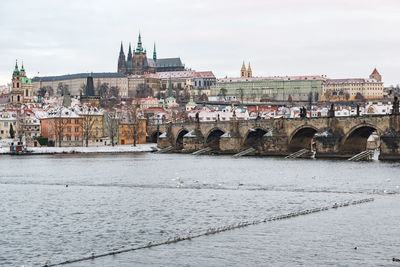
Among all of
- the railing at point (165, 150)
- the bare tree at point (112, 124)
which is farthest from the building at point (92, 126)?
the railing at point (165, 150)

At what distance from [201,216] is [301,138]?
1824 inches

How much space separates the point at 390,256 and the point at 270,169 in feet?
108

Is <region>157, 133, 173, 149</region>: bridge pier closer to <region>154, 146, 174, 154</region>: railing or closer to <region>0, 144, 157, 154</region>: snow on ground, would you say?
<region>154, 146, 174, 154</region>: railing

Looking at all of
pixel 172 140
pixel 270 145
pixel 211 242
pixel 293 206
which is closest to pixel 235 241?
pixel 211 242

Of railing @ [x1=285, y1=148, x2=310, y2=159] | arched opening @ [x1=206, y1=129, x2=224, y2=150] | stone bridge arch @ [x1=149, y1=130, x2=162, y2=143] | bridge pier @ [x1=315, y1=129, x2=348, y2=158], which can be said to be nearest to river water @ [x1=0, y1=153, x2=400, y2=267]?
bridge pier @ [x1=315, y1=129, x2=348, y2=158]

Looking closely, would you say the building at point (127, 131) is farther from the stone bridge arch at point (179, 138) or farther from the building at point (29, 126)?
the building at point (29, 126)

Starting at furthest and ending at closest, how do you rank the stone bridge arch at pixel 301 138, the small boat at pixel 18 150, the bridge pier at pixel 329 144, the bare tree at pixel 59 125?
the bare tree at pixel 59 125, the small boat at pixel 18 150, the stone bridge arch at pixel 301 138, the bridge pier at pixel 329 144

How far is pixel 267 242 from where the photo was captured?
24.6 m

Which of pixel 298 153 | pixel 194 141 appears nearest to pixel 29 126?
pixel 194 141

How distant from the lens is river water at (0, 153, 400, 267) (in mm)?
22781

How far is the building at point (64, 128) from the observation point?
94.1 m

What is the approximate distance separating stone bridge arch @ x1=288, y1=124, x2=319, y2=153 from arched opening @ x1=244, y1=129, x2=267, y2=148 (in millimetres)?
5681

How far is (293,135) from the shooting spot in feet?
240

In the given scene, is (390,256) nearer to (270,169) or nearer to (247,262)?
(247,262)
